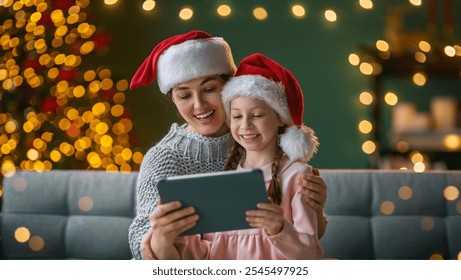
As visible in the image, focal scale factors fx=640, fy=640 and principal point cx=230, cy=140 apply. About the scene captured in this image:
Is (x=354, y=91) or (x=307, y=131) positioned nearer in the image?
(x=307, y=131)

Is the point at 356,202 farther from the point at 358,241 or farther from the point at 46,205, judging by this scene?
the point at 46,205

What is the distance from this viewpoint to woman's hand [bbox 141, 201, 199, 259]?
1037mm

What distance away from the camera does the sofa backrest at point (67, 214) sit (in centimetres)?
179

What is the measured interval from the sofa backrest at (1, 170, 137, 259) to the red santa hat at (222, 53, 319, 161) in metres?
0.71

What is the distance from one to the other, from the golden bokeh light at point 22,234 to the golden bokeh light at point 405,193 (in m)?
1.05

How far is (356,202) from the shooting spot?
69.2 inches

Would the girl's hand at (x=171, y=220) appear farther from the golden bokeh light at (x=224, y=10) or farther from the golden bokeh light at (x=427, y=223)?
the golden bokeh light at (x=224, y=10)

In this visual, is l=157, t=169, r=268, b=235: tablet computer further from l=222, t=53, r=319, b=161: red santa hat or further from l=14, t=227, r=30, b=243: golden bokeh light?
l=14, t=227, r=30, b=243: golden bokeh light

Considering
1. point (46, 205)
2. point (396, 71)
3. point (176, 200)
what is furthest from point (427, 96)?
point (176, 200)

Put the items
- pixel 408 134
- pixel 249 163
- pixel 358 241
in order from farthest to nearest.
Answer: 1. pixel 408 134
2. pixel 358 241
3. pixel 249 163

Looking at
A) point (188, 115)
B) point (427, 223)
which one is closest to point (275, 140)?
point (188, 115)

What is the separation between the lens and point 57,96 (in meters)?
2.46

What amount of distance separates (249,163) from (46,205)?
87 cm

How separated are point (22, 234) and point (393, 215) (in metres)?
1.04
